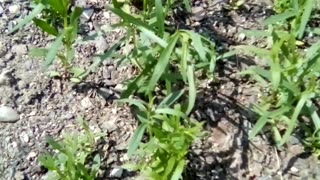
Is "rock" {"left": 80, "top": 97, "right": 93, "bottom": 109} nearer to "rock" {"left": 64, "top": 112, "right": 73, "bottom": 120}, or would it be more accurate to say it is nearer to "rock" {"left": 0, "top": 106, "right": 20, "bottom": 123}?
"rock" {"left": 64, "top": 112, "right": 73, "bottom": 120}

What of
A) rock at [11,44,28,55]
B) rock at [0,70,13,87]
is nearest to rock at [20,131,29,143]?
rock at [0,70,13,87]

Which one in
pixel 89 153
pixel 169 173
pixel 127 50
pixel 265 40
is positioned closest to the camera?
pixel 169 173

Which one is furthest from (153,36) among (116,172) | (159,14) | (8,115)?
(8,115)

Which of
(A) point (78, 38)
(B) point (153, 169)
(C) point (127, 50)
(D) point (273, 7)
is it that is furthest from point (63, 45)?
(D) point (273, 7)

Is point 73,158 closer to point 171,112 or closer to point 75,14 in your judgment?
point 171,112

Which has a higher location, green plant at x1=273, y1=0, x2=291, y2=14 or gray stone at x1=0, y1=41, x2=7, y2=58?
gray stone at x1=0, y1=41, x2=7, y2=58

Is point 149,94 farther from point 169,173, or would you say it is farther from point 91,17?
point 91,17

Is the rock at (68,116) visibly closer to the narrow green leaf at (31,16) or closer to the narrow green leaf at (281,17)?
the narrow green leaf at (31,16)
